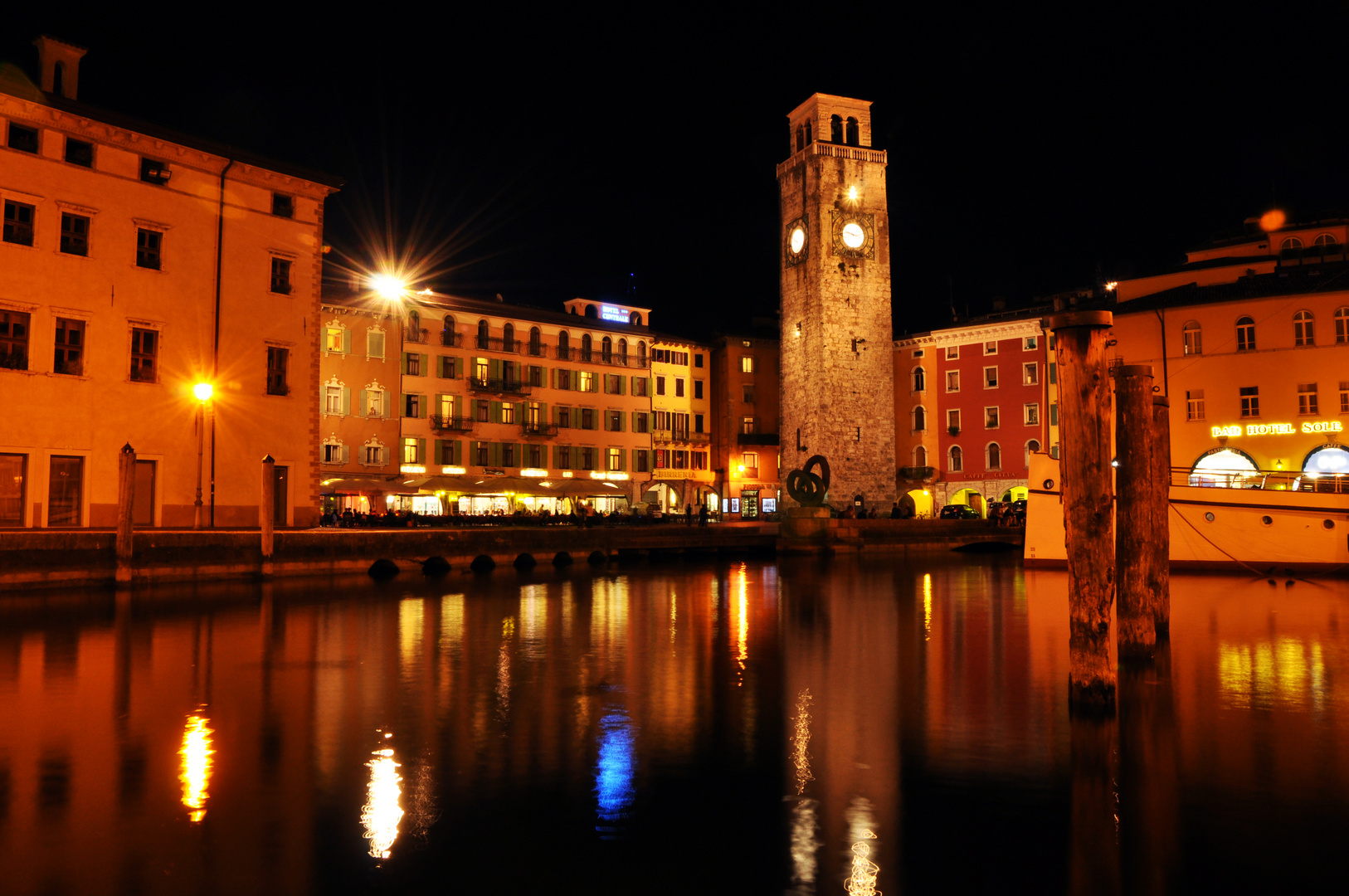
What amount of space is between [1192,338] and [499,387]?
34.7 meters

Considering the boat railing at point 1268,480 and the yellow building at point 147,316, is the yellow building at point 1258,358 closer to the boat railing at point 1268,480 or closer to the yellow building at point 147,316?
the boat railing at point 1268,480

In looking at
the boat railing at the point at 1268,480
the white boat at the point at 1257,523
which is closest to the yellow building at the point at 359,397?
the white boat at the point at 1257,523

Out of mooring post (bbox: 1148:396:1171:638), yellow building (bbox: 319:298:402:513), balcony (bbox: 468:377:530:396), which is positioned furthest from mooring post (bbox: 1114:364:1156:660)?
balcony (bbox: 468:377:530:396)

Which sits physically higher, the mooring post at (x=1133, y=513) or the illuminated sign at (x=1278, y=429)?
the illuminated sign at (x=1278, y=429)

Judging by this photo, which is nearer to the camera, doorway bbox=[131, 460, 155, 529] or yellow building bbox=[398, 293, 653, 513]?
doorway bbox=[131, 460, 155, 529]

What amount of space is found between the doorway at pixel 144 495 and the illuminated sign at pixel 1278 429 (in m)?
39.7

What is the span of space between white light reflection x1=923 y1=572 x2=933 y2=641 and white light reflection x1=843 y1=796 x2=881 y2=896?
370 inches

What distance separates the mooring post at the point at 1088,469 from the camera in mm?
8820

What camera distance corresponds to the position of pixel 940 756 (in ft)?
26.8

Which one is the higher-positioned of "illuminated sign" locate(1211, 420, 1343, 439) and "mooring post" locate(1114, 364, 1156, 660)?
"illuminated sign" locate(1211, 420, 1343, 439)

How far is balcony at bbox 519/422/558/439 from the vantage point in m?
53.5

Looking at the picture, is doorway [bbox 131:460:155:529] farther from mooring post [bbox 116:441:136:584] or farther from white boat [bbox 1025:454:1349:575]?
white boat [bbox 1025:454:1349:575]

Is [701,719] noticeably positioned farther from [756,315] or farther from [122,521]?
[756,315]

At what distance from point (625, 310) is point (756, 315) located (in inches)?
478
